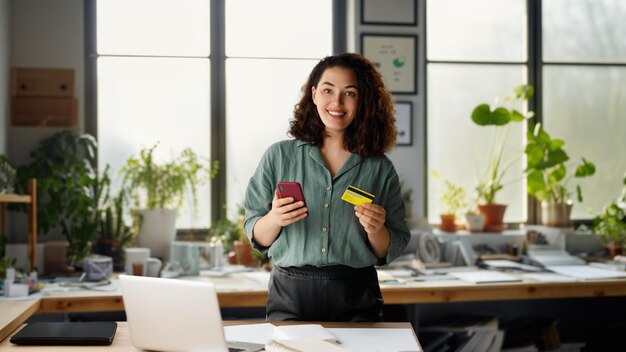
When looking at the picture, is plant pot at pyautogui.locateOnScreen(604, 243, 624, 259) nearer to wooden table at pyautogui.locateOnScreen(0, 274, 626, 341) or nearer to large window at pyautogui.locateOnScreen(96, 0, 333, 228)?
wooden table at pyautogui.locateOnScreen(0, 274, 626, 341)

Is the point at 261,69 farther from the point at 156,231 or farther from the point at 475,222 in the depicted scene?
the point at 475,222

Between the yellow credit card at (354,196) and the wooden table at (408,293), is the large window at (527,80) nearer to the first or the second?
the wooden table at (408,293)

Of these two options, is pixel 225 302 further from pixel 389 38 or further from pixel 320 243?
pixel 389 38

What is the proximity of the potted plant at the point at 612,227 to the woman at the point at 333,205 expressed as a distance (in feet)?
8.22

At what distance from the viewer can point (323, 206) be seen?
6.60 ft

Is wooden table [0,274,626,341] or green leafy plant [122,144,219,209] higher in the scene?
green leafy plant [122,144,219,209]

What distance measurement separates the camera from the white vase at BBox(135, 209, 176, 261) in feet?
12.4

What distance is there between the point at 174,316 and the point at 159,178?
2.38m

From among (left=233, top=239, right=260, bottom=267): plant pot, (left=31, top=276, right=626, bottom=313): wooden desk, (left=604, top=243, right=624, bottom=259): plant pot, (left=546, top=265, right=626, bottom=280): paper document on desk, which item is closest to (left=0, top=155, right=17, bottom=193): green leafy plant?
→ (left=31, top=276, right=626, bottom=313): wooden desk

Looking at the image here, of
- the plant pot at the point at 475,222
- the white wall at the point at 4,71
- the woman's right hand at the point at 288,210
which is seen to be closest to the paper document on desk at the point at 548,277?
the plant pot at the point at 475,222

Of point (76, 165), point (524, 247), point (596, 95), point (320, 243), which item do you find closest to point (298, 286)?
point (320, 243)

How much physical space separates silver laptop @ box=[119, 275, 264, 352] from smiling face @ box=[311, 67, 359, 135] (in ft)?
2.31

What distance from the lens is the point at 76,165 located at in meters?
3.69

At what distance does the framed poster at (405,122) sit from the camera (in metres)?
4.14
